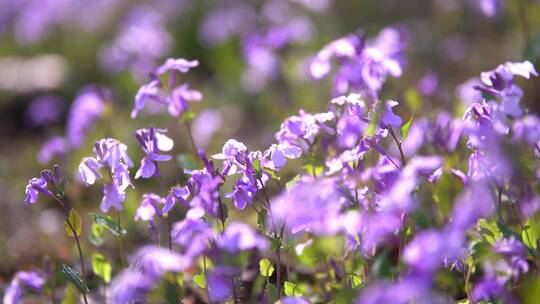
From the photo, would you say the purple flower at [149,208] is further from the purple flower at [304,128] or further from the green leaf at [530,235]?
the green leaf at [530,235]

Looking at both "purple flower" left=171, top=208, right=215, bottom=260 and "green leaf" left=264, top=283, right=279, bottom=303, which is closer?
"purple flower" left=171, top=208, right=215, bottom=260

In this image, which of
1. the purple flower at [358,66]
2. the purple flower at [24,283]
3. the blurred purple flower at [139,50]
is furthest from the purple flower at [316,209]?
the blurred purple flower at [139,50]

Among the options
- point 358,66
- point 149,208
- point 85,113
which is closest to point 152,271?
point 149,208

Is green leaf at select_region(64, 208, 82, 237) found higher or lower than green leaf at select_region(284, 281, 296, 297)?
higher

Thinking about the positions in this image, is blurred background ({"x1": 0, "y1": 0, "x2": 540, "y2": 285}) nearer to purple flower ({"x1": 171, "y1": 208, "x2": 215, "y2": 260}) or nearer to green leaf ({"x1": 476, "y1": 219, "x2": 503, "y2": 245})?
green leaf ({"x1": 476, "y1": 219, "x2": 503, "y2": 245})

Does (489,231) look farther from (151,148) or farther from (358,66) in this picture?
(151,148)

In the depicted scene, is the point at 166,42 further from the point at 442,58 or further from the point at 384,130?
the point at 384,130

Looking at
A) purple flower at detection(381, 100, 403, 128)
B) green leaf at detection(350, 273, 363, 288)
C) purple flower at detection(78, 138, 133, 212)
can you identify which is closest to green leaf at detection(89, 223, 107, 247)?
purple flower at detection(78, 138, 133, 212)
